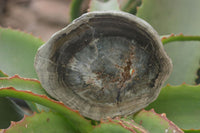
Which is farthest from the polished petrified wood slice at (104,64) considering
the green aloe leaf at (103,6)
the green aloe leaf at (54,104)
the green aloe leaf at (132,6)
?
the green aloe leaf at (132,6)

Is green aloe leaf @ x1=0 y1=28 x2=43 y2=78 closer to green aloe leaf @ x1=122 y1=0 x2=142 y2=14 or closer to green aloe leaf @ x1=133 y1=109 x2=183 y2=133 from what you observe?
green aloe leaf @ x1=133 y1=109 x2=183 y2=133

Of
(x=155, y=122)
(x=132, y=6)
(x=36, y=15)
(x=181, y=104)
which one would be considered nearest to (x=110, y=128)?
(x=155, y=122)

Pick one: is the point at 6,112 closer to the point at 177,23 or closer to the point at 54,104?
the point at 54,104

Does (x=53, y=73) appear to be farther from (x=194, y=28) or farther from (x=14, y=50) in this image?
(x=194, y=28)

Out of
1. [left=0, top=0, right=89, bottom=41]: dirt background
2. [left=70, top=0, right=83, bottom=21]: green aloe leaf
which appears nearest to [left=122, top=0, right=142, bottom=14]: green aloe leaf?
[left=70, top=0, right=83, bottom=21]: green aloe leaf

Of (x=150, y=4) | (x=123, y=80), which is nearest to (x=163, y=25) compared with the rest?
(x=150, y=4)

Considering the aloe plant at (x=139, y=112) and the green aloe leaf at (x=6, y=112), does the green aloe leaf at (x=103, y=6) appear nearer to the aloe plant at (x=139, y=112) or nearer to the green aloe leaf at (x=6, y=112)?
the aloe plant at (x=139, y=112)

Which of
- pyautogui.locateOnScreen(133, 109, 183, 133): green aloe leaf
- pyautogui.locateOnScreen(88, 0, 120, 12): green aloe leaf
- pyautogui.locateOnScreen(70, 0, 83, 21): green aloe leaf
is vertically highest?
pyautogui.locateOnScreen(88, 0, 120, 12): green aloe leaf
